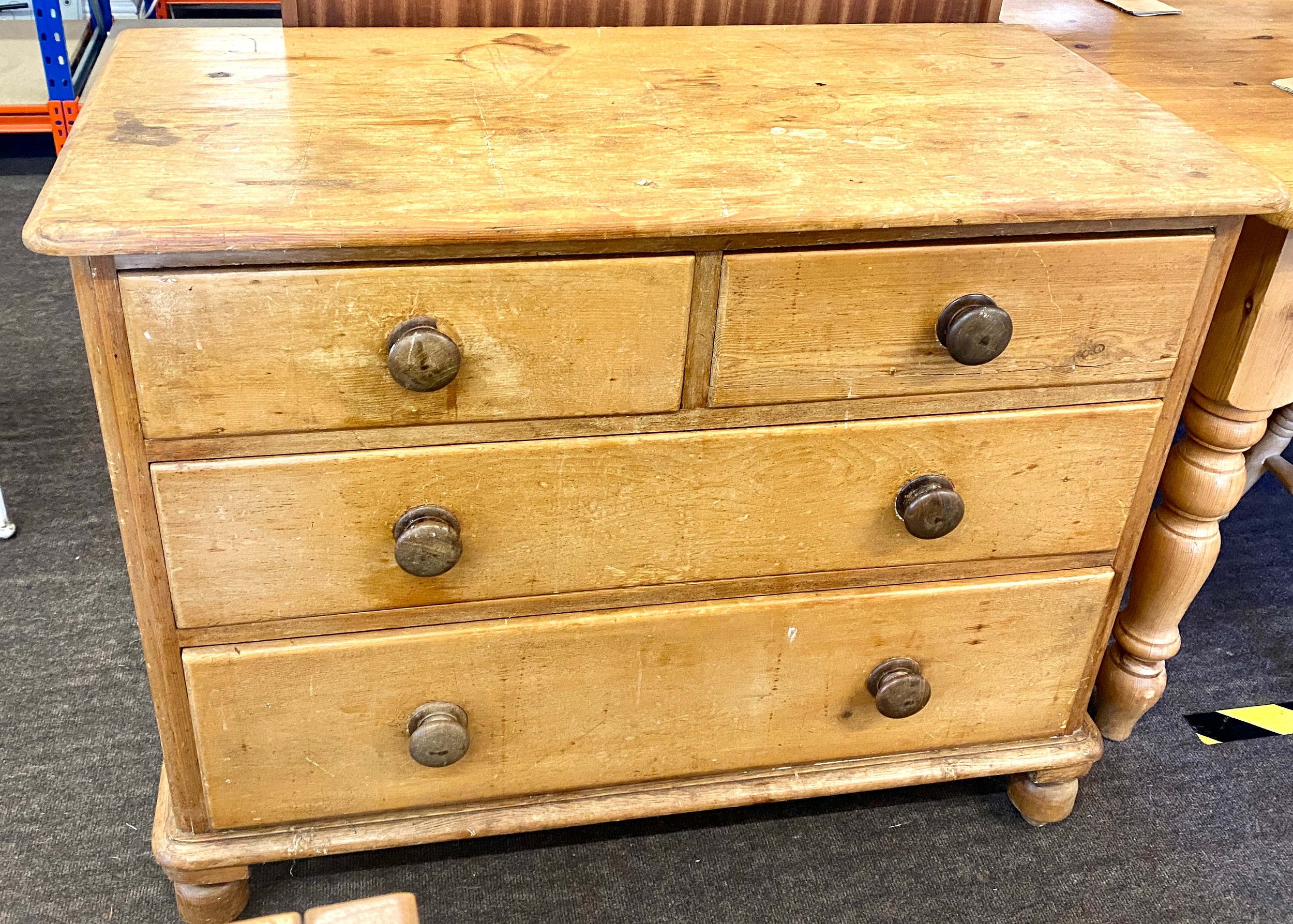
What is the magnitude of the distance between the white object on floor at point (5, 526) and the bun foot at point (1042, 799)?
1438 mm

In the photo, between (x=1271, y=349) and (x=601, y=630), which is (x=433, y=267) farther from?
(x=1271, y=349)

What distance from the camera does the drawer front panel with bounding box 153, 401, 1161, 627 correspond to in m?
1.00

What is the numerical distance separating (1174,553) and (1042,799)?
0.32m

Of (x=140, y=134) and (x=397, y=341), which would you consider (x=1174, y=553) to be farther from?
(x=140, y=134)

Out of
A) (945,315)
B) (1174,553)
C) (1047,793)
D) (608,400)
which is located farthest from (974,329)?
(1047,793)

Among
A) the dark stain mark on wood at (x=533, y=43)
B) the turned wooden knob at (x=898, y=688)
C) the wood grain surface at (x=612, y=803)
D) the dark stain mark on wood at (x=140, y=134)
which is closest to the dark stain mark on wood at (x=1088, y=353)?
the turned wooden knob at (x=898, y=688)

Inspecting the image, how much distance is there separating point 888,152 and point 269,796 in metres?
0.83

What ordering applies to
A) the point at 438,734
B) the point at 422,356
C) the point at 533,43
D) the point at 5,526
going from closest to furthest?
the point at 422,356
the point at 438,734
the point at 533,43
the point at 5,526

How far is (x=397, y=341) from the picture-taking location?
3.00 ft

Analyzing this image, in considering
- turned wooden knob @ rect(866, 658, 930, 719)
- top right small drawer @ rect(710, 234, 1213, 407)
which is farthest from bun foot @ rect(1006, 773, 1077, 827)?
top right small drawer @ rect(710, 234, 1213, 407)

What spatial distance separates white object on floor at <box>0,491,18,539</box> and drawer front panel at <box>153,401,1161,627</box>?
2.90 feet

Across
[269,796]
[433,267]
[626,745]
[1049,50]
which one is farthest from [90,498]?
[1049,50]

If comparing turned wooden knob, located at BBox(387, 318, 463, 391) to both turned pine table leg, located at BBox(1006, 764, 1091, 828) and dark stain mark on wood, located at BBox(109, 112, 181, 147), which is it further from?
turned pine table leg, located at BBox(1006, 764, 1091, 828)

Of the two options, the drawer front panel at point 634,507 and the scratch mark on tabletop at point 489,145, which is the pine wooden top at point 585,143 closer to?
the scratch mark on tabletop at point 489,145
